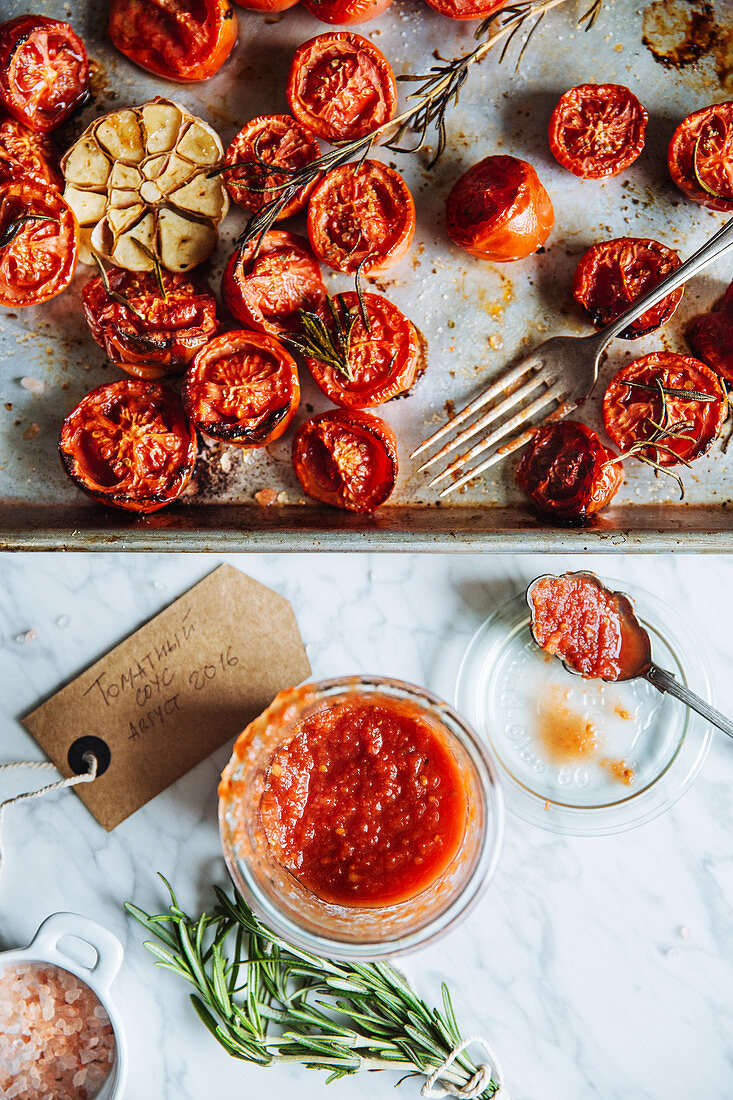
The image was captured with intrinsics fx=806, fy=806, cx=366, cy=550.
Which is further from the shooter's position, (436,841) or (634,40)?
(634,40)

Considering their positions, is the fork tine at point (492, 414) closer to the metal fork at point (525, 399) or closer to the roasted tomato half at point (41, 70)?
the metal fork at point (525, 399)

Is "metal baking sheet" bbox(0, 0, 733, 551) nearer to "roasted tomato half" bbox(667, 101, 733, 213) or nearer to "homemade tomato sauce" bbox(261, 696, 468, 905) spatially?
"roasted tomato half" bbox(667, 101, 733, 213)

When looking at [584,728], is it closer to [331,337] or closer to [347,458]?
[347,458]

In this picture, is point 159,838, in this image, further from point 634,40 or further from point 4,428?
point 634,40

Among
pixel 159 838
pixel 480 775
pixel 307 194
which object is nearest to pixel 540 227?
pixel 307 194

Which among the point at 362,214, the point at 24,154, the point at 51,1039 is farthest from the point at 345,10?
the point at 51,1039

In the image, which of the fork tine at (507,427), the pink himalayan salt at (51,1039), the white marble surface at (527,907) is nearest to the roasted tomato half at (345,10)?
the fork tine at (507,427)
